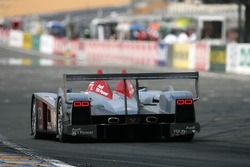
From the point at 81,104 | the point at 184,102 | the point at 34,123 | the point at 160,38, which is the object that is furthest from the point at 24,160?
the point at 160,38

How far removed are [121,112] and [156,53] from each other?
3178 cm

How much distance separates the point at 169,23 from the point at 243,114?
141ft

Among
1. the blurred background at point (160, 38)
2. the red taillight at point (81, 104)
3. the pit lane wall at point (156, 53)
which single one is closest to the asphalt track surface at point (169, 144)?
the red taillight at point (81, 104)

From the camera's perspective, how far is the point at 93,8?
112 meters

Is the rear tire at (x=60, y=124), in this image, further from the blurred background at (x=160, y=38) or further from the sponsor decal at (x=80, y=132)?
the blurred background at (x=160, y=38)

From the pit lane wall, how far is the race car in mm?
23976

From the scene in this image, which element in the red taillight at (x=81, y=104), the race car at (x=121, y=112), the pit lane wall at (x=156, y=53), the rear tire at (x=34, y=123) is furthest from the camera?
the pit lane wall at (x=156, y=53)

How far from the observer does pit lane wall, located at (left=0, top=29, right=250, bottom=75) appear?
3725 centimetres

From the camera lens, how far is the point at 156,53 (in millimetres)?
43781

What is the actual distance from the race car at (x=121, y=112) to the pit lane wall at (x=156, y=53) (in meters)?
24.0

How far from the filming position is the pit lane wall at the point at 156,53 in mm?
37250

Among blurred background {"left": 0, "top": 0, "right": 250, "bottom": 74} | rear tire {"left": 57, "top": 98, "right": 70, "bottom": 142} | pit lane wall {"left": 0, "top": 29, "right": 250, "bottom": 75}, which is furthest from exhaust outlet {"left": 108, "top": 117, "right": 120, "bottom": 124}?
blurred background {"left": 0, "top": 0, "right": 250, "bottom": 74}

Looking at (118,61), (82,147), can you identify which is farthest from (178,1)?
(82,147)

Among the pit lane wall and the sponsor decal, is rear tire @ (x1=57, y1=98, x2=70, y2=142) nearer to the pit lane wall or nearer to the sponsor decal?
the sponsor decal
